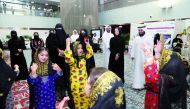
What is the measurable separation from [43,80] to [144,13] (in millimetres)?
9674

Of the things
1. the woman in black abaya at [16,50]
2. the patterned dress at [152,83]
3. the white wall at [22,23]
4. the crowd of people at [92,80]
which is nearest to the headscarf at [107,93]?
the crowd of people at [92,80]

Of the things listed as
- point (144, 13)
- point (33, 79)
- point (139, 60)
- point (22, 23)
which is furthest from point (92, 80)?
point (22, 23)

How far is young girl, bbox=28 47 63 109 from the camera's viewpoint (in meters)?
2.23

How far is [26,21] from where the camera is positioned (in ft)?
48.0

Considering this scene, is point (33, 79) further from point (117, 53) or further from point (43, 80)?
point (117, 53)

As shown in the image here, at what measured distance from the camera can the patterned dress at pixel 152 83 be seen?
1.71 m

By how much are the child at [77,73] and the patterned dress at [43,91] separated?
0.25m

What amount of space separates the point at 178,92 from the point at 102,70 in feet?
3.04

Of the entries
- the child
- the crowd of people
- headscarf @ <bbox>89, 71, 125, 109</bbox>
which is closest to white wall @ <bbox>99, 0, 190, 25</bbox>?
the crowd of people

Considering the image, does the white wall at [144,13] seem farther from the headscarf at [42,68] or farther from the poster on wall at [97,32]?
the headscarf at [42,68]

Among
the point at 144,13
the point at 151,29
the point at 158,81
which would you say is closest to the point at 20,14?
the point at 144,13

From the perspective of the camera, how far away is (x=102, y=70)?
3.96 feet

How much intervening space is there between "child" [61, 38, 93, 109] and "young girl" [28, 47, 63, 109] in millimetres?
201

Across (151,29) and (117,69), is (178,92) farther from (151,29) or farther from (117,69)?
(151,29)
